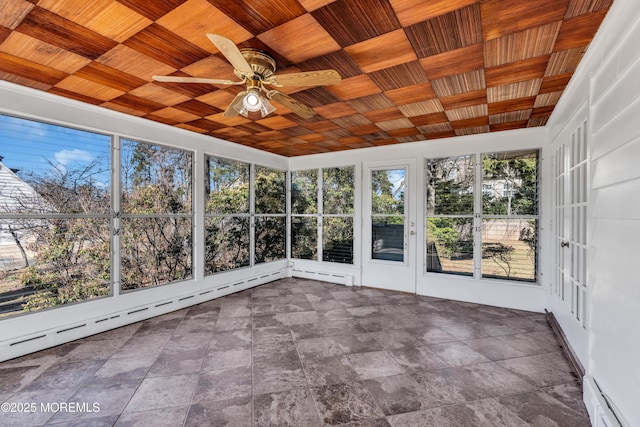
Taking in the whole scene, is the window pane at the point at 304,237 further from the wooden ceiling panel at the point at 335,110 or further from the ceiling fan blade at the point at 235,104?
the ceiling fan blade at the point at 235,104

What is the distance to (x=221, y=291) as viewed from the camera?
183 inches

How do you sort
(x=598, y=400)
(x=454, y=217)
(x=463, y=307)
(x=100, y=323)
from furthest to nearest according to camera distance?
(x=454, y=217) → (x=463, y=307) → (x=100, y=323) → (x=598, y=400)

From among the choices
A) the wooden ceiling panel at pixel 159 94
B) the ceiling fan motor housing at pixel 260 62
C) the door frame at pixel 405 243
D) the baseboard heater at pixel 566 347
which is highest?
the wooden ceiling panel at pixel 159 94

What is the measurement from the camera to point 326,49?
2.06 metres

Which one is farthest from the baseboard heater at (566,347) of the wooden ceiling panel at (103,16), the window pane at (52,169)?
the window pane at (52,169)

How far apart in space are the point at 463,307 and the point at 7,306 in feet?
17.4

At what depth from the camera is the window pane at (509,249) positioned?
13.4 feet

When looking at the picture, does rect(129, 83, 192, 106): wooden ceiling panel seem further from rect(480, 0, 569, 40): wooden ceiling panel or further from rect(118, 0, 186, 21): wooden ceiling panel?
rect(480, 0, 569, 40): wooden ceiling panel

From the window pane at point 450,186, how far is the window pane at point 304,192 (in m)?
2.24

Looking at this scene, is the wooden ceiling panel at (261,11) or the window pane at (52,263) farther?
the window pane at (52,263)

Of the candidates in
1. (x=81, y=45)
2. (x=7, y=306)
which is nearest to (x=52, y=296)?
(x=7, y=306)

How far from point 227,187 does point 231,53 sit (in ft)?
11.1

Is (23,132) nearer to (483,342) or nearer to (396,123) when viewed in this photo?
(396,123)

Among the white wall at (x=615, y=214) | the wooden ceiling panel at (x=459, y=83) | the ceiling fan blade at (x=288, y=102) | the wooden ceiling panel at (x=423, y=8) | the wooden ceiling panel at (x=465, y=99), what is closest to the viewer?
the white wall at (x=615, y=214)
